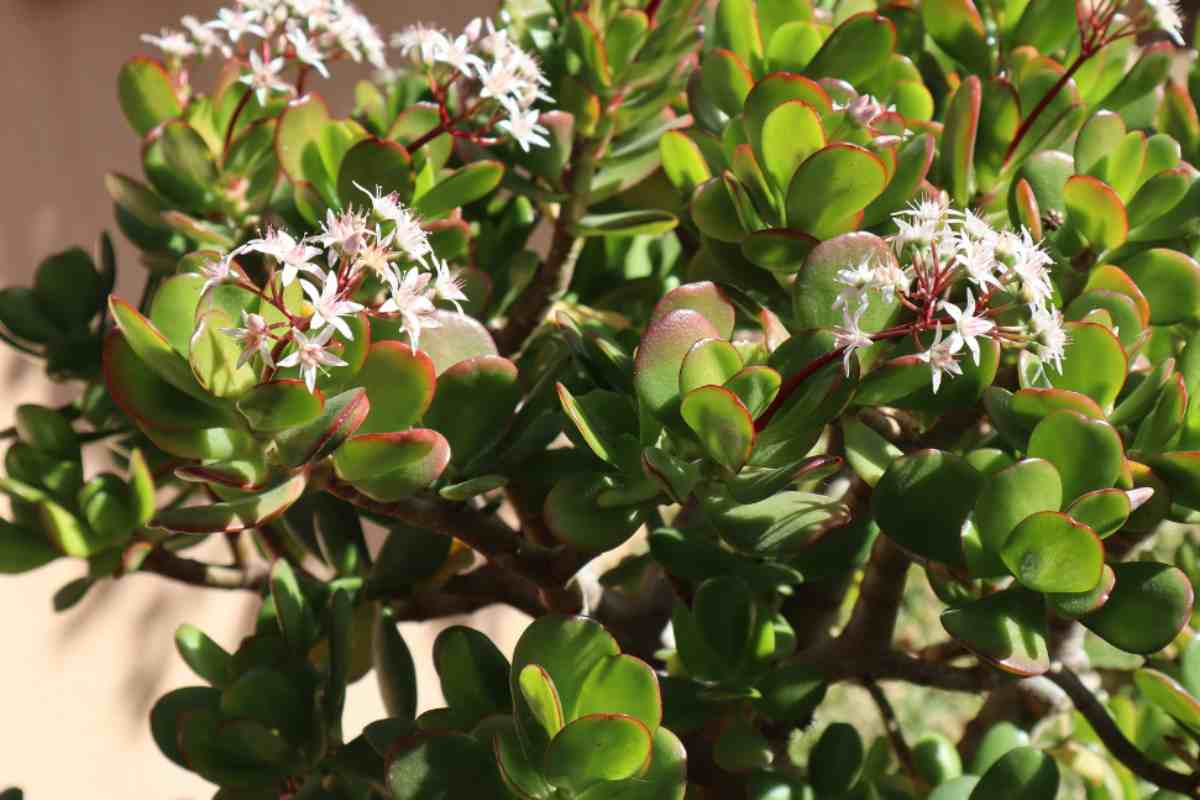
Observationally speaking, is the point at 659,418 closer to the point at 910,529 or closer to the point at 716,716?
the point at 910,529

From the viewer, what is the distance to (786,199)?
652 millimetres

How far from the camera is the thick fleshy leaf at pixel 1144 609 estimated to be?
0.58m

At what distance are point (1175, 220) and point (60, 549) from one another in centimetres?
73

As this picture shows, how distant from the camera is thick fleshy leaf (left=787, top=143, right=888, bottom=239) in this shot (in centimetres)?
61

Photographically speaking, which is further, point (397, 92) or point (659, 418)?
point (397, 92)

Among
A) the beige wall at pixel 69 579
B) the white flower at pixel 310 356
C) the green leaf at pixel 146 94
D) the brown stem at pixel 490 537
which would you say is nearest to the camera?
the white flower at pixel 310 356

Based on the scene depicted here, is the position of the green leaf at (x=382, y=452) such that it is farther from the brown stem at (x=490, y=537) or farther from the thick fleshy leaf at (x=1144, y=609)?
the thick fleshy leaf at (x=1144, y=609)

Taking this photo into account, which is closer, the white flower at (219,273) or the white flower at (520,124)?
the white flower at (219,273)

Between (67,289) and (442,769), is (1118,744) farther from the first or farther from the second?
(67,289)

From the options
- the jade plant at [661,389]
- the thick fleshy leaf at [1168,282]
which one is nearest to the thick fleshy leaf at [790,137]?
the jade plant at [661,389]

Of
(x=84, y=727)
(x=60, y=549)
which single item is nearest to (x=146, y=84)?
(x=60, y=549)

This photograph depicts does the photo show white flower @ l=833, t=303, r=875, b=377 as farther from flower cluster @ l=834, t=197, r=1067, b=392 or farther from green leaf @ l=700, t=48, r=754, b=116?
green leaf @ l=700, t=48, r=754, b=116

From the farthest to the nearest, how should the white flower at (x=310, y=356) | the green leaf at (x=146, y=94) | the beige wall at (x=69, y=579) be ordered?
the beige wall at (x=69, y=579) < the green leaf at (x=146, y=94) < the white flower at (x=310, y=356)

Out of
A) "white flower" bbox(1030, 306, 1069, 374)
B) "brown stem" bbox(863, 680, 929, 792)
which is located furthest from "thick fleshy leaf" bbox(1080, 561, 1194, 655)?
"brown stem" bbox(863, 680, 929, 792)
